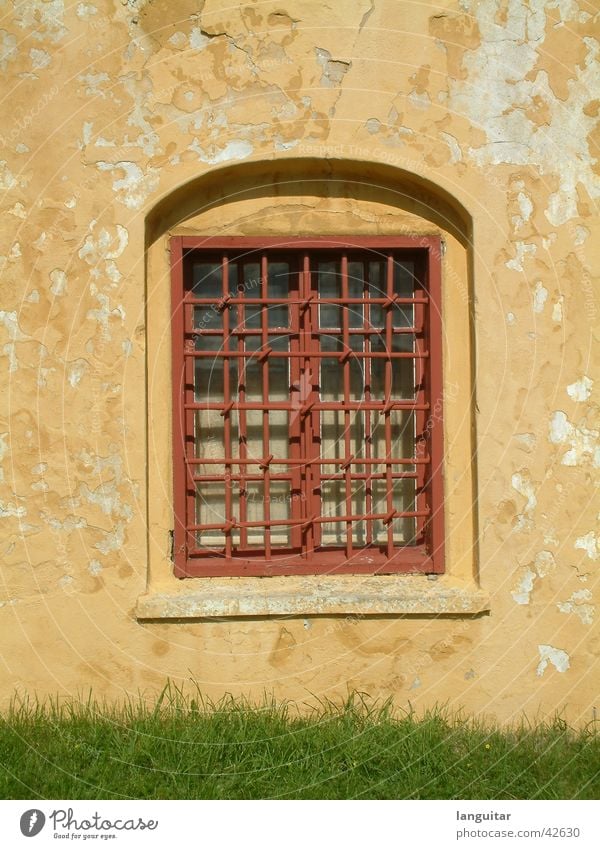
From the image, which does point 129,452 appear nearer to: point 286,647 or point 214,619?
point 214,619

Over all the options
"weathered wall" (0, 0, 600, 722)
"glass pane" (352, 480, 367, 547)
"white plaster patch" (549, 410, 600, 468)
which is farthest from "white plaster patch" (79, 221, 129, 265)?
"white plaster patch" (549, 410, 600, 468)

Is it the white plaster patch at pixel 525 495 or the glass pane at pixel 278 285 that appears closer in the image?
the white plaster patch at pixel 525 495

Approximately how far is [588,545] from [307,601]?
133 cm

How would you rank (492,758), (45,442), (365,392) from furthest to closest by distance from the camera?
(365,392), (45,442), (492,758)

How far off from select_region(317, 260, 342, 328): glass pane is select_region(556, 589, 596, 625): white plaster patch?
5.61ft

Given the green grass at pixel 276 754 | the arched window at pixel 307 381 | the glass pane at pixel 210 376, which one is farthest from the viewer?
the glass pane at pixel 210 376

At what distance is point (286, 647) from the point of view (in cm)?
377

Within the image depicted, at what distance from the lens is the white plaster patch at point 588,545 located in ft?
12.4

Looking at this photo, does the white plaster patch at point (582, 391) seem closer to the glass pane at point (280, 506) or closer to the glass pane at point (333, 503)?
the glass pane at point (333, 503)

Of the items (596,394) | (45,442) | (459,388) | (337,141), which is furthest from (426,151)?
(45,442)

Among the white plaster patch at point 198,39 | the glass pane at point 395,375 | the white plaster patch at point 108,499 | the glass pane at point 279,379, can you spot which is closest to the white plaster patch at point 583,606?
the glass pane at point 395,375

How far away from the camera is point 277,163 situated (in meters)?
3.86

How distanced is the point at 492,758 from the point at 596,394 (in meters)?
1.69

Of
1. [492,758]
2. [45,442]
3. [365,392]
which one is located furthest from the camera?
[365,392]
